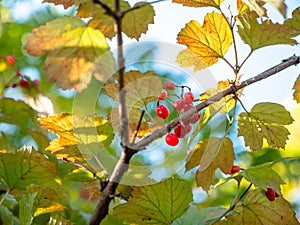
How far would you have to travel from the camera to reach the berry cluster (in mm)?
843

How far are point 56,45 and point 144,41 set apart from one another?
25 centimetres

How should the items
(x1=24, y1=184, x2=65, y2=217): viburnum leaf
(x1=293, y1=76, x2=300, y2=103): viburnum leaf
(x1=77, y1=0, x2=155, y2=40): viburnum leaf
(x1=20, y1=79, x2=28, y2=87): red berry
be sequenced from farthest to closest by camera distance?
1. (x1=20, y1=79, x2=28, y2=87): red berry
2. (x1=293, y1=76, x2=300, y2=103): viburnum leaf
3. (x1=24, y1=184, x2=65, y2=217): viburnum leaf
4. (x1=77, y1=0, x2=155, y2=40): viburnum leaf

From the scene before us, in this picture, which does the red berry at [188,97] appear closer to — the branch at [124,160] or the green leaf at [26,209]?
the branch at [124,160]

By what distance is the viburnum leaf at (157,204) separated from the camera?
0.80 meters

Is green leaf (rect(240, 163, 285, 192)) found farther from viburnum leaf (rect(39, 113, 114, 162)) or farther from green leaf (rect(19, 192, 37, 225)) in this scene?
green leaf (rect(19, 192, 37, 225))

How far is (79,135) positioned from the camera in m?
0.85

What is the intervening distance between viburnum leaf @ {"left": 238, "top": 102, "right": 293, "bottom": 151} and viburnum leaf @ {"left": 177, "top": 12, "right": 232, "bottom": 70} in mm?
127

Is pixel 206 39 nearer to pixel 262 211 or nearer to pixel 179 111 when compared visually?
pixel 179 111

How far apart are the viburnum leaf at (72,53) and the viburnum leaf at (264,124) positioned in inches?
14.8

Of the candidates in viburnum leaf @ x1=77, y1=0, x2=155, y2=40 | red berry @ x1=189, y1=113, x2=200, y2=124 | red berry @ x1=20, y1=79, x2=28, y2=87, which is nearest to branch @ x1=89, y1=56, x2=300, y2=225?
red berry @ x1=189, y1=113, x2=200, y2=124

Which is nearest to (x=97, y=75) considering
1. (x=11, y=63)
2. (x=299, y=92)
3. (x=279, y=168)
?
(x=299, y=92)

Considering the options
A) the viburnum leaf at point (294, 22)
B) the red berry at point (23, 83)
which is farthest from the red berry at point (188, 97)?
the red berry at point (23, 83)

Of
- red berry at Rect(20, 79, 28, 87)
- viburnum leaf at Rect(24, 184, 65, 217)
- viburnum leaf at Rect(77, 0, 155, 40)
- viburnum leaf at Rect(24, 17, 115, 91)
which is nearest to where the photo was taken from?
viburnum leaf at Rect(24, 17, 115, 91)

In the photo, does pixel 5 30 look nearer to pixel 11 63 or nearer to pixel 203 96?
pixel 11 63
